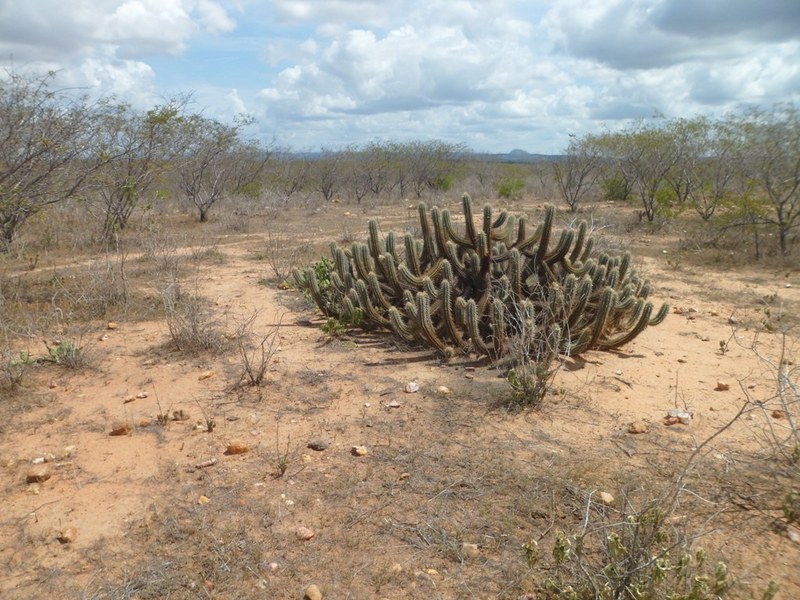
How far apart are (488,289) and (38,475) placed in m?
3.76

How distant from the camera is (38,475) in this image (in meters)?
3.22

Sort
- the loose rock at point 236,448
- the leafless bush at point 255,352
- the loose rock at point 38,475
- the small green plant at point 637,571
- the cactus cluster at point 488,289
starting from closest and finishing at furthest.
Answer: the small green plant at point 637,571
the loose rock at point 38,475
the loose rock at point 236,448
the leafless bush at point 255,352
the cactus cluster at point 488,289

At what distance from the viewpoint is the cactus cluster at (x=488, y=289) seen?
5.07 m

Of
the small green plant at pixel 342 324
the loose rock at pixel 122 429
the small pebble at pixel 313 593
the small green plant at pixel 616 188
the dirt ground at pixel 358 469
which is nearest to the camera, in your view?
the small pebble at pixel 313 593

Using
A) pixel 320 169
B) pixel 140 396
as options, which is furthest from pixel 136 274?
pixel 320 169

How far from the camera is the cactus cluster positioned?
507cm

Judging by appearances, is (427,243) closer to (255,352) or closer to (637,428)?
(255,352)

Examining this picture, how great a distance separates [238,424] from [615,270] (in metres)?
3.86

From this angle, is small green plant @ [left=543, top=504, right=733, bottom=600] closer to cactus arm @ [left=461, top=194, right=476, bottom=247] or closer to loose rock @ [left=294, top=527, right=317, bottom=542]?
loose rock @ [left=294, top=527, right=317, bottom=542]

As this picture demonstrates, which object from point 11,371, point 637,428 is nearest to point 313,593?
point 637,428

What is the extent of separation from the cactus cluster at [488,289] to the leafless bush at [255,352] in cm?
82

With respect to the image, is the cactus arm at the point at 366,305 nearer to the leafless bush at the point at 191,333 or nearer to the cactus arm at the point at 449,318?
the cactus arm at the point at 449,318

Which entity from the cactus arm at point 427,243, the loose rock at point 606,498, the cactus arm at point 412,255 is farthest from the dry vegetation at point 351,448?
the cactus arm at point 427,243

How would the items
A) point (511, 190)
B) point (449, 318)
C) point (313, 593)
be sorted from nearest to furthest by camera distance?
point (313, 593), point (449, 318), point (511, 190)
